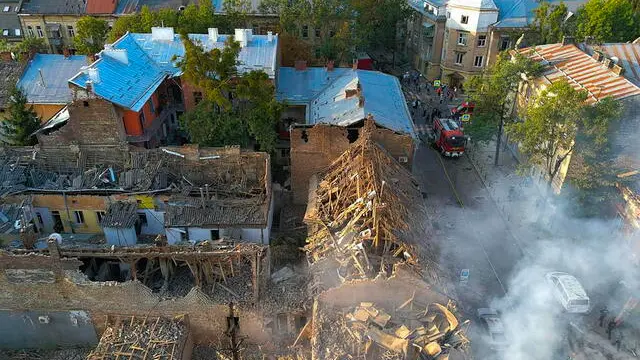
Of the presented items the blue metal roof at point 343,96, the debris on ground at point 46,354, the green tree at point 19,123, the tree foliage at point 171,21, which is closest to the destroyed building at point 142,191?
the green tree at point 19,123

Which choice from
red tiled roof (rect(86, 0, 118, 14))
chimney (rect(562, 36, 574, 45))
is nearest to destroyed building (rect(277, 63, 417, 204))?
chimney (rect(562, 36, 574, 45))

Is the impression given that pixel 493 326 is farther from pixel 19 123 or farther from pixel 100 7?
pixel 100 7

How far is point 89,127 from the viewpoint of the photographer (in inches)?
1191

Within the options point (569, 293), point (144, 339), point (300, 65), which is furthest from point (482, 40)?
point (144, 339)

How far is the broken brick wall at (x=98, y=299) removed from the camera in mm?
21438

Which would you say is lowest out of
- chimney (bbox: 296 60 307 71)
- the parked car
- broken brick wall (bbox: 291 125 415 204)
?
the parked car

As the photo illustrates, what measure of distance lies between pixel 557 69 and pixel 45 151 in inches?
1326

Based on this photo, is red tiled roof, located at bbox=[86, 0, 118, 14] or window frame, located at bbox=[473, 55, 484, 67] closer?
window frame, located at bbox=[473, 55, 484, 67]

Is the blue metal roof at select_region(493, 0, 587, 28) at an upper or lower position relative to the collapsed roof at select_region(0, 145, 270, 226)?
upper

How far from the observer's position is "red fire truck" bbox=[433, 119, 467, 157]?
38219 mm

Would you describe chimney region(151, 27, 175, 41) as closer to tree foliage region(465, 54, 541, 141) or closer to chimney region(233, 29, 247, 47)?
chimney region(233, 29, 247, 47)

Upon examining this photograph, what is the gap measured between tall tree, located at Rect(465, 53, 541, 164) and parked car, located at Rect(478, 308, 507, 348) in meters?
14.6

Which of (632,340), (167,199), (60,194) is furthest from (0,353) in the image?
(632,340)

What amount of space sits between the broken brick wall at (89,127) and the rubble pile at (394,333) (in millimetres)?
18572
